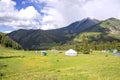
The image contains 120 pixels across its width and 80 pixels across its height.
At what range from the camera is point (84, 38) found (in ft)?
468

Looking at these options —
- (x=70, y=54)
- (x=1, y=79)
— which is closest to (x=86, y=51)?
(x=70, y=54)

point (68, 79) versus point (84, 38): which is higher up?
point (84, 38)

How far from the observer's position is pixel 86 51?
140 m

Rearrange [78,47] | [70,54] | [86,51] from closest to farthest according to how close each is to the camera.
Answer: [70,54] → [86,51] → [78,47]

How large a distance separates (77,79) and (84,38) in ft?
372

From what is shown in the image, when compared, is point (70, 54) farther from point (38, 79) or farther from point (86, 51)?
point (38, 79)

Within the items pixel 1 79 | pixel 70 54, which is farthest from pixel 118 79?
pixel 70 54

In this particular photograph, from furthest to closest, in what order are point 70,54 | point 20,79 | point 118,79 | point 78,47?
1. point 78,47
2. point 70,54
3. point 20,79
4. point 118,79

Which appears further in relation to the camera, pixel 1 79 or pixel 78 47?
pixel 78 47

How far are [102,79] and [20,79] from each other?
11033 mm

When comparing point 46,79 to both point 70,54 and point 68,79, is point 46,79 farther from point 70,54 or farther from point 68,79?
point 70,54

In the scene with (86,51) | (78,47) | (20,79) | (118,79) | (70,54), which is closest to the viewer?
(118,79)

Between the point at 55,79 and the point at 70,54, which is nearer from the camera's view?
the point at 55,79

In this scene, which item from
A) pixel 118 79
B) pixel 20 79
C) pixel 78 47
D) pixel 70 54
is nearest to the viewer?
pixel 118 79
